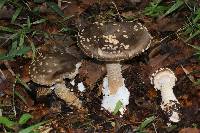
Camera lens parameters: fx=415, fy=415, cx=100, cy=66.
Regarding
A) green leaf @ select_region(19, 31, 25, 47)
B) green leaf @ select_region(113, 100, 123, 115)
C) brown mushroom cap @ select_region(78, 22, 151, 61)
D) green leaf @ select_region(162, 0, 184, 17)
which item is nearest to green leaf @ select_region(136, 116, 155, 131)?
green leaf @ select_region(113, 100, 123, 115)

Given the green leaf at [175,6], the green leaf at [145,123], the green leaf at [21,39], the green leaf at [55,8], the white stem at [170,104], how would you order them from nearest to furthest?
the green leaf at [145,123] → the white stem at [170,104] → the green leaf at [21,39] → the green leaf at [175,6] → the green leaf at [55,8]

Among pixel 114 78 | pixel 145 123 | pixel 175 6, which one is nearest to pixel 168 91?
pixel 145 123

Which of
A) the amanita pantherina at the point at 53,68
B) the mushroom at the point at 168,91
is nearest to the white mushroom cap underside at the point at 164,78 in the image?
the mushroom at the point at 168,91

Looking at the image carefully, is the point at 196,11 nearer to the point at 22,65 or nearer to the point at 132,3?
the point at 132,3

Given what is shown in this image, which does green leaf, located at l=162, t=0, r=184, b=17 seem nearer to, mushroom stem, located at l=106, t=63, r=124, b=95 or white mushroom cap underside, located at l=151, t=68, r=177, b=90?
white mushroom cap underside, located at l=151, t=68, r=177, b=90

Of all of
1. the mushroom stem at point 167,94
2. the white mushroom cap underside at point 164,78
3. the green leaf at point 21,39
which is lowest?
the mushroom stem at point 167,94

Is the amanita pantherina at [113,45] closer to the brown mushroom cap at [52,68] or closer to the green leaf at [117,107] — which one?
the green leaf at [117,107]

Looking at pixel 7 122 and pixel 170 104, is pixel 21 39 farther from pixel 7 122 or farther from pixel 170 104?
pixel 170 104
